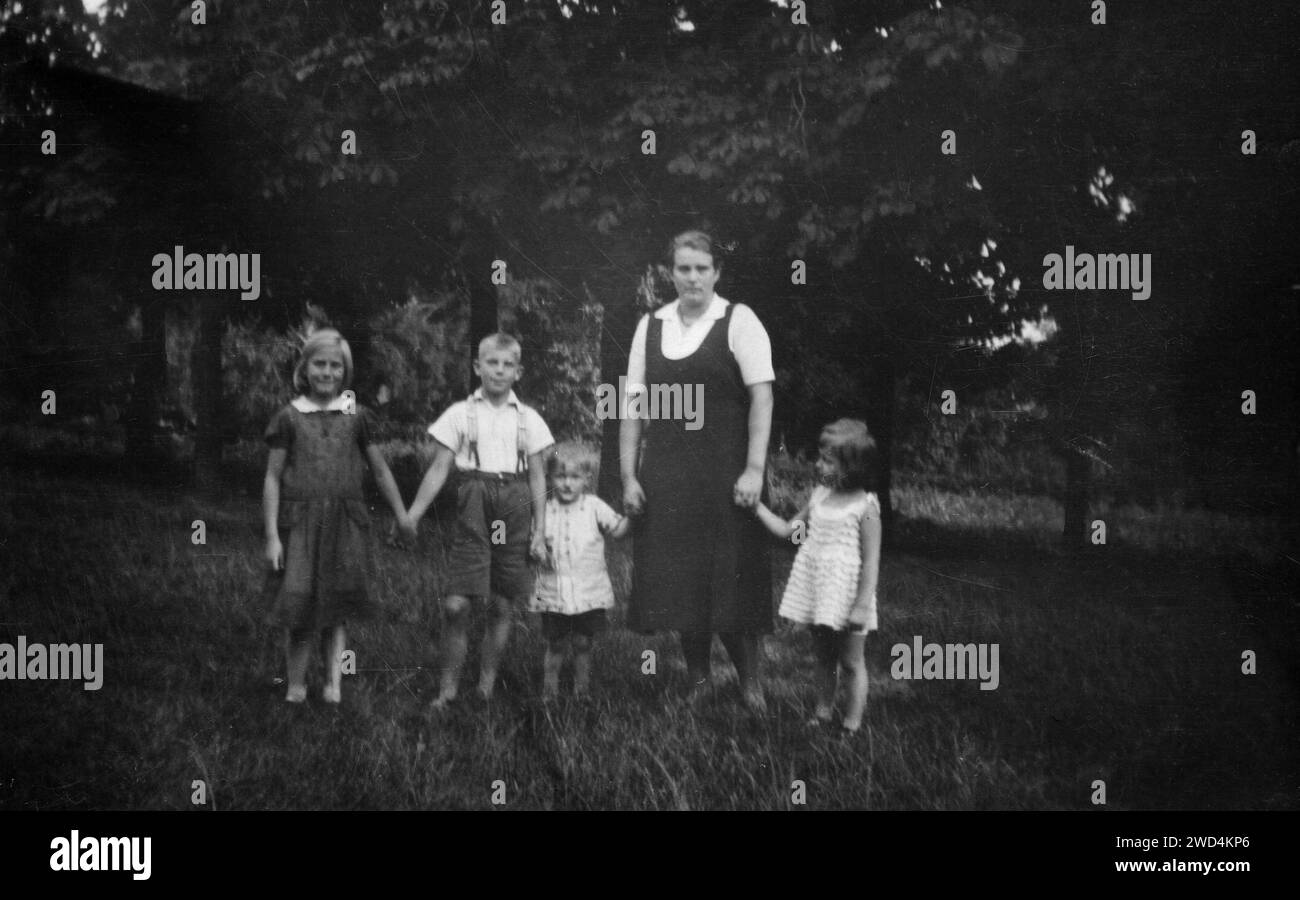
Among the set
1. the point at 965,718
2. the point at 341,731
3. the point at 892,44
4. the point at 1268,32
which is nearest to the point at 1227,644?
the point at 965,718

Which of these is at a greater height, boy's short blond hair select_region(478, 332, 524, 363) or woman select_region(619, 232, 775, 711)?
boy's short blond hair select_region(478, 332, 524, 363)

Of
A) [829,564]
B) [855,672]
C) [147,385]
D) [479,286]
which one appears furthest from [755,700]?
[147,385]

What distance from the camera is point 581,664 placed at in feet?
12.5

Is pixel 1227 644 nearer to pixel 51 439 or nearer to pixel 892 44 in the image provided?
pixel 892 44

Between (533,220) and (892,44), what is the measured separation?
1.54 metres

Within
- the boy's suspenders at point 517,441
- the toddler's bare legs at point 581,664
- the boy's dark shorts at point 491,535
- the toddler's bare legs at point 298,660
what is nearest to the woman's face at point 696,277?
the boy's suspenders at point 517,441

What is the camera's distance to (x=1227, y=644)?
12.8ft

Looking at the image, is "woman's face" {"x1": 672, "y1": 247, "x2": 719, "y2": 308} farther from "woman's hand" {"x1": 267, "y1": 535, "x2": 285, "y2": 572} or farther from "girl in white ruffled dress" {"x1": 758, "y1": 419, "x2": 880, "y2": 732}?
"woman's hand" {"x1": 267, "y1": 535, "x2": 285, "y2": 572}

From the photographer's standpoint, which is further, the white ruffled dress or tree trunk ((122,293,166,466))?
tree trunk ((122,293,166,466))

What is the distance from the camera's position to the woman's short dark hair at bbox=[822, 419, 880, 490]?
146 inches

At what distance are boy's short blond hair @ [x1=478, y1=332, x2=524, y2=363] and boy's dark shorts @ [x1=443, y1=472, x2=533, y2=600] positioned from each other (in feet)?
1.58

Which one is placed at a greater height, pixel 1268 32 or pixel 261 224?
pixel 1268 32

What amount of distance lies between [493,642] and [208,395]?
1518 mm

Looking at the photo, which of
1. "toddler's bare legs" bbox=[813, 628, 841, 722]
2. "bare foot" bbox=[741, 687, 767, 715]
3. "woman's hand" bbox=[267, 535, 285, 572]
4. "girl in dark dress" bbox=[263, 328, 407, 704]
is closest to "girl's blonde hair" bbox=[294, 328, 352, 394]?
"girl in dark dress" bbox=[263, 328, 407, 704]
